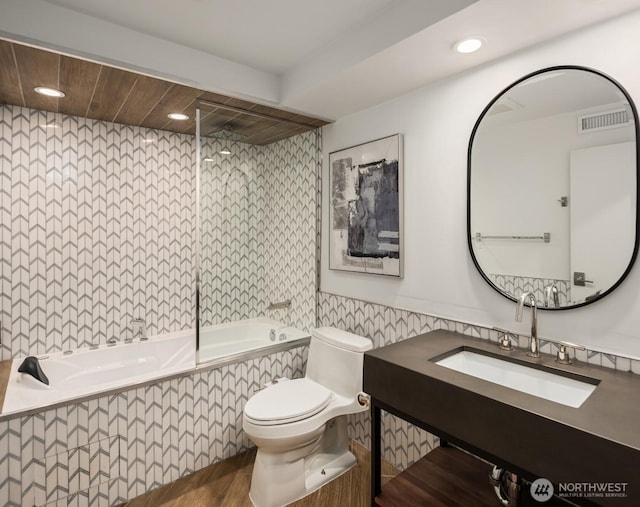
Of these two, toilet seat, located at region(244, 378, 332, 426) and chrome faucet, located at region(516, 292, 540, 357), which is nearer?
chrome faucet, located at region(516, 292, 540, 357)

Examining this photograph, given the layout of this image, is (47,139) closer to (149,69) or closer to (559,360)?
(149,69)

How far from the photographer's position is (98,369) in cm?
259

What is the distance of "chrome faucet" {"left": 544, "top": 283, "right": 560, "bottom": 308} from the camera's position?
1562 millimetres

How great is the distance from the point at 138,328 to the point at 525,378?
2683 millimetres

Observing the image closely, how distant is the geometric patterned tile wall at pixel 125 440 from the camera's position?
1737mm

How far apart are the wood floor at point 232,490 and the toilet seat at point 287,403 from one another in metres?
0.50

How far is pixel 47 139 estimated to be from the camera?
2.47 metres

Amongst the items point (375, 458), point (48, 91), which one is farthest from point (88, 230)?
point (375, 458)

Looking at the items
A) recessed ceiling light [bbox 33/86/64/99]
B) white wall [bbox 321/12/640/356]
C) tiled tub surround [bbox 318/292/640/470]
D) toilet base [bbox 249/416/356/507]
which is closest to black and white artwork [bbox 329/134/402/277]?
white wall [bbox 321/12/640/356]

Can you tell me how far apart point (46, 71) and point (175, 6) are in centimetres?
79

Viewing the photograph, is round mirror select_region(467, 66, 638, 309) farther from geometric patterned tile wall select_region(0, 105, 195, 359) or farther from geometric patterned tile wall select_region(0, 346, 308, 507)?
geometric patterned tile wall select_region(0, 105, 195, 359)

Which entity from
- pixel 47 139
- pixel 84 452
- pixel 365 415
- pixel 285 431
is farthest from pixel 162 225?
pixel 365 415

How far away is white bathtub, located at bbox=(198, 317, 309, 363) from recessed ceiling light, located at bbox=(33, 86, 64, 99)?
170cm
